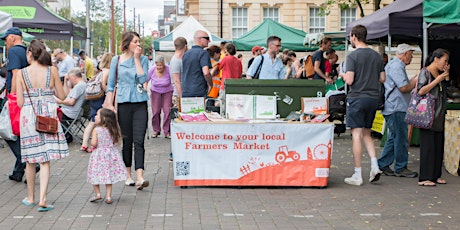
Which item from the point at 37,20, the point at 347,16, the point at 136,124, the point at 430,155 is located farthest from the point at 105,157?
the point at 347,16

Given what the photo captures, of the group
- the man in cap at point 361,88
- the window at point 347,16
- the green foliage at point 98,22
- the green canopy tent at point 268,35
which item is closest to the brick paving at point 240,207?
the man in cap at point 361,88

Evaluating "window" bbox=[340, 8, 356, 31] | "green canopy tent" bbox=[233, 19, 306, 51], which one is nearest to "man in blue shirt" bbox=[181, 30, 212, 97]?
"green canopy tent" bbox=[233, 19, 306, 51]

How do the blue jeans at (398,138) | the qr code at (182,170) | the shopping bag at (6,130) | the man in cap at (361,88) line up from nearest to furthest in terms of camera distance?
the qr code at (182,170) → the man in cap at (361,88) → the shopping bag at (6,130) → the blue jeans at (398,138)

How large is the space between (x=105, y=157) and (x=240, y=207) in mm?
1537

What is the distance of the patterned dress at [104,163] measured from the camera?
854cm

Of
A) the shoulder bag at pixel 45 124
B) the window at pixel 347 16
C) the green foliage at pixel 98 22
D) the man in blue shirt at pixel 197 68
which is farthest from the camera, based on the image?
the green foliage at pixel 98 22

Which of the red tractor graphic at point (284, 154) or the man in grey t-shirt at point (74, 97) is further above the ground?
the man in grey t-shirt at point (74, 97)

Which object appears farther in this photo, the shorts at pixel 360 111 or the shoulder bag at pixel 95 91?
the shoulder bag at pixel 95 91

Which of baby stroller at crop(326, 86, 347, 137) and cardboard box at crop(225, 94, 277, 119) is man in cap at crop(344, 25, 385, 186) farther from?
baby stroller at crop(326, 86, 347, 137)

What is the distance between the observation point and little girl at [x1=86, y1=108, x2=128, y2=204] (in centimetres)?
855

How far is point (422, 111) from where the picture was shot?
991 cm

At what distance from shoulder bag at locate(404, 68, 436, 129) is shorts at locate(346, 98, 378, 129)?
49cm

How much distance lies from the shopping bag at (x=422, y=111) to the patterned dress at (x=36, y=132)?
4.36 meters

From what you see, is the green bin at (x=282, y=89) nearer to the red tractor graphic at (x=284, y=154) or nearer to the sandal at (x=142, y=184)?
the red tractor graphic at (x=284, y=154)
